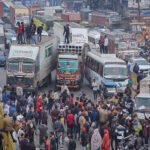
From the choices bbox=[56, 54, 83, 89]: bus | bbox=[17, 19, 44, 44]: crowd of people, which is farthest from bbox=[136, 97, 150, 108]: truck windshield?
bbox=[17, 19, 44, 44]: crowd of people

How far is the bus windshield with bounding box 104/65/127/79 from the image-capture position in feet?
124

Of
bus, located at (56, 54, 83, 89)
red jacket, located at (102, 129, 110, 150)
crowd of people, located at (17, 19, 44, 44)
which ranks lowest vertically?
bus, located at (56, 54, 83, 89)

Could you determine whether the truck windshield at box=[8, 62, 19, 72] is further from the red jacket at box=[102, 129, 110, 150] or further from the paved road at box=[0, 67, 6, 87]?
the red jacket at box=[102, 129, 110, 150]

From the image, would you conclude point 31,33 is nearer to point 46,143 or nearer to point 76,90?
point 76,90

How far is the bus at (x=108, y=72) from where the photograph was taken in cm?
3594

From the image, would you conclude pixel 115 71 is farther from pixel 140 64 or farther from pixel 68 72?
pixel 140 64

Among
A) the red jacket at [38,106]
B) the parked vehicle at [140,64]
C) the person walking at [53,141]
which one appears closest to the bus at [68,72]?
the parked vehicle at [140,64]

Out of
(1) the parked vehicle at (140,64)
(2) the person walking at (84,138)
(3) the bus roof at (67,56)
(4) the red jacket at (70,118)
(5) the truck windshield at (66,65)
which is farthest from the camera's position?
(1) the parked vehicle at (140,64)

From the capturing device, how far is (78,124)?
83.6 ft

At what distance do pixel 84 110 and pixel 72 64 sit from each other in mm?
13363

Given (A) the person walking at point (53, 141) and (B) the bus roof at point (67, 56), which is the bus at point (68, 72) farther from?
(A) the person walking at point (53, 141)

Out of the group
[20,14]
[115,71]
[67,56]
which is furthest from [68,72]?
[20,14]

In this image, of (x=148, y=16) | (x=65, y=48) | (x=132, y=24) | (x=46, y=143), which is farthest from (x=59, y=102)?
(x=148, y=16)

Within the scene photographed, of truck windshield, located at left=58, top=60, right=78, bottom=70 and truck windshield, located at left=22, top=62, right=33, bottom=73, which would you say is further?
truck windshield, located at left=58, top=60, right=78, bottom=70
